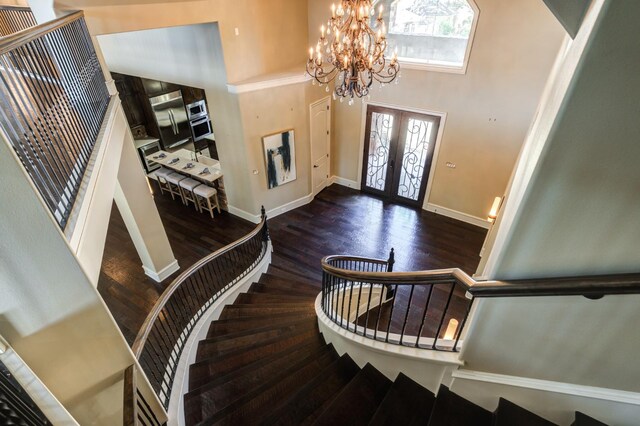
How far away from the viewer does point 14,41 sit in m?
1.99

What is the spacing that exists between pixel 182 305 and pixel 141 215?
172 cm

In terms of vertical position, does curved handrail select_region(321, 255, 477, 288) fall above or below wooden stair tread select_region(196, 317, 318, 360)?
above

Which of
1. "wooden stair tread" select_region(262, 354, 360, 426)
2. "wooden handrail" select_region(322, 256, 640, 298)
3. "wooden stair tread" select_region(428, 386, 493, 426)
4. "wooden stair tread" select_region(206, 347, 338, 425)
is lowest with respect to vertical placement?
"wooden stair tread" select_region(206, 347, 338, 425)

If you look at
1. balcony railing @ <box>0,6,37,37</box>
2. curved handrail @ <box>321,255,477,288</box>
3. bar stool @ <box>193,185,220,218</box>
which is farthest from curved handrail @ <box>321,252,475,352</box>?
balcony railing @ <box>0,6,37,37</box>

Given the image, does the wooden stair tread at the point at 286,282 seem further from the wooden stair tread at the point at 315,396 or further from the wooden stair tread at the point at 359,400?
the wooden stair tread at the point at 359,400

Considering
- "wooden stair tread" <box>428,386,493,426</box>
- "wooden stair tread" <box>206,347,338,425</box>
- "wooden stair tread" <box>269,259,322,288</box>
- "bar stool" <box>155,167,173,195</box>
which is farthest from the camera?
Result: "bar stool" <box>155,167,173,195</box>

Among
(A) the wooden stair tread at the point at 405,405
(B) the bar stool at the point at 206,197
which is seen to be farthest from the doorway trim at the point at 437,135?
(A) the wooden stair tread at the point at 405,405

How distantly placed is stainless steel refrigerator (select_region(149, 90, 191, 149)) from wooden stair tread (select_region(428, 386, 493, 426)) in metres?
9.57

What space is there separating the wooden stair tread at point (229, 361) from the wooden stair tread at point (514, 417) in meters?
2.09

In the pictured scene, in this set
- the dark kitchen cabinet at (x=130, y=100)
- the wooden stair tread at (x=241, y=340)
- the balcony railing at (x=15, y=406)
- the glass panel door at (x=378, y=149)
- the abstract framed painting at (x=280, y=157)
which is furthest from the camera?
the dark kitchen cabinet at (x=130, y=100)

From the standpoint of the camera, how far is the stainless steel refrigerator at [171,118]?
9164mm

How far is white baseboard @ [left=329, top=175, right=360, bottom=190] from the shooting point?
7.99 meters

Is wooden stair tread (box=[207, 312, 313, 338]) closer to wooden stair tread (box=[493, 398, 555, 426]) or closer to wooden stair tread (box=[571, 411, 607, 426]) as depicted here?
wooden stair tread (box=[493, 398, 555, 426])

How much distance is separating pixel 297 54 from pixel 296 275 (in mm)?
4312
